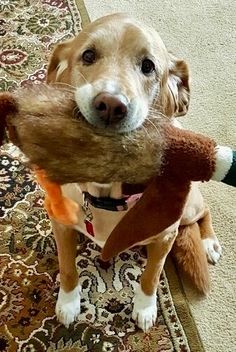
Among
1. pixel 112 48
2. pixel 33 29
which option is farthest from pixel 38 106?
pixel 33 29

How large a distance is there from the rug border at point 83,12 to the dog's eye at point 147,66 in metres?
1.09

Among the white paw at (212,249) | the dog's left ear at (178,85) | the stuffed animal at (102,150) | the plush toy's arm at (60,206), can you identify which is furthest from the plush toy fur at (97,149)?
the white paw at (212,249)

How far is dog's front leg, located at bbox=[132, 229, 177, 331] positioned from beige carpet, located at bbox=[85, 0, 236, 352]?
126 millimetres

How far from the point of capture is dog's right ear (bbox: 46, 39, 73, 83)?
1.38 metres

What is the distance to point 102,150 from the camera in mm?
1072

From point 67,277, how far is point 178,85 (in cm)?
54

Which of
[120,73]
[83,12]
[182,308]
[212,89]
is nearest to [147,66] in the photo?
[120,73]

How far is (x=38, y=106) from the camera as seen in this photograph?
1.08 metres

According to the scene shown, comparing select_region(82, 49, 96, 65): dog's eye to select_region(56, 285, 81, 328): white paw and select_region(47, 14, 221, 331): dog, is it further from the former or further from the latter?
select_region(56, 285, 81, 328): white paw

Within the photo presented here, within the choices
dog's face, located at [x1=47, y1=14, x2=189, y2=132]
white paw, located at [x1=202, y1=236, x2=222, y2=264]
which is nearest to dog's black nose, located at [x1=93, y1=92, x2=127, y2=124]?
dog's face, located at [x1=47, y1=14, x2=189, y2=132]

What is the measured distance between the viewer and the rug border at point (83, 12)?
2396 millimetres

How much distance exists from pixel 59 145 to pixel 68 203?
311 millimetres

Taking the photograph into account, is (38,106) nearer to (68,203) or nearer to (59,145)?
(59,145)

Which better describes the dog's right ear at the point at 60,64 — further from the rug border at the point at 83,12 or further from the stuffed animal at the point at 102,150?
the rug border at the point at 83,12
